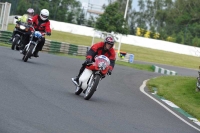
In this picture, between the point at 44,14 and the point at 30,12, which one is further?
the point at 30,12

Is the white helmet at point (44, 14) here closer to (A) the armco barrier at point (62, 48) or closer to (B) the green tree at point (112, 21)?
(A) the armco barrier at point (62, 48)

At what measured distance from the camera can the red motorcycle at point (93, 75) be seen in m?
13.5

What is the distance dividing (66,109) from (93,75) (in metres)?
2.88

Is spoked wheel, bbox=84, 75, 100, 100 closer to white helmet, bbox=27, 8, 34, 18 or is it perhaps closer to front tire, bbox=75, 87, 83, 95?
front tire, bbox=75, 87, 83, 95

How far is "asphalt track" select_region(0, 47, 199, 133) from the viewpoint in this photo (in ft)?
29.8

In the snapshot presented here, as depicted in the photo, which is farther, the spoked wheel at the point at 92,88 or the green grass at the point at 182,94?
the green grass at the point at 182,94

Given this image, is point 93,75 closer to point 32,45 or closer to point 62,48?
point 32,45

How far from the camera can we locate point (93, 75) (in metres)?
13.8

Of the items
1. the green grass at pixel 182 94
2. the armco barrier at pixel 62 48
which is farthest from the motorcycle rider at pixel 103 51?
the armco barrier at pixel 62 48

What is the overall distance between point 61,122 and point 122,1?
8434 cm

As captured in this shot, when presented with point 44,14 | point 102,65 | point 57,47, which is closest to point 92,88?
point 102,65

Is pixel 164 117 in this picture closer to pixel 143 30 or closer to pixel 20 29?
pixel 20 29

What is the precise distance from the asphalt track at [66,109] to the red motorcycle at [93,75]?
252mm

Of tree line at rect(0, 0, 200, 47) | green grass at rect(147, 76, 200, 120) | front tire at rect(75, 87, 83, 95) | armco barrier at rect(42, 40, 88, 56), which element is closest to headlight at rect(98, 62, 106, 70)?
front tire at rect(75, 87, 83, 95)
